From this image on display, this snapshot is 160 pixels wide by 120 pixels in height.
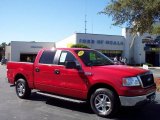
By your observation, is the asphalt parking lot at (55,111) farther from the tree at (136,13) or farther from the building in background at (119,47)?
the building in background at (119,47)

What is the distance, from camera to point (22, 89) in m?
11.1

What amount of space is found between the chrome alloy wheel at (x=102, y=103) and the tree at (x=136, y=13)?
30.1ft

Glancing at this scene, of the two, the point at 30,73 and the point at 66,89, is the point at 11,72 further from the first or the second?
the point at 66,89

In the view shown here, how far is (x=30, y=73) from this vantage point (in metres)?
10.6

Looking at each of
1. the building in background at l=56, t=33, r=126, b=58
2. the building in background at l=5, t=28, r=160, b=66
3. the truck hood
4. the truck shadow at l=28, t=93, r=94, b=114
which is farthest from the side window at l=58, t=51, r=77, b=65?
the building in background at l=5, t=28, r=160, b=66

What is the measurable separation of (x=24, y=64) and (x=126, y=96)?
446 cm

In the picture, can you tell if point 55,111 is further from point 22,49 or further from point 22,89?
point 22,49

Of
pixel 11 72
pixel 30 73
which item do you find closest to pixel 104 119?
pixel 30 73

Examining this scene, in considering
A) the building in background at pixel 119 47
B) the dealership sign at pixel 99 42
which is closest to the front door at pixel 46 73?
the dealership sign at pixel 99 42

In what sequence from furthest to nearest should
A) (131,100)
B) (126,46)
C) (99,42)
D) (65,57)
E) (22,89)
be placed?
(126,46) < (99,42) < (22,89) < (65,57) < (131,100)

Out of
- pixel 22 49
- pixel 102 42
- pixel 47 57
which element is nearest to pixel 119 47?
pixel 102 42

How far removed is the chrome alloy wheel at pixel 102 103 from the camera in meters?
8.27

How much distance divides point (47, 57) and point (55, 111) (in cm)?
193

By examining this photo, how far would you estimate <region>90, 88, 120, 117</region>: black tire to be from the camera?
26.6 feet
